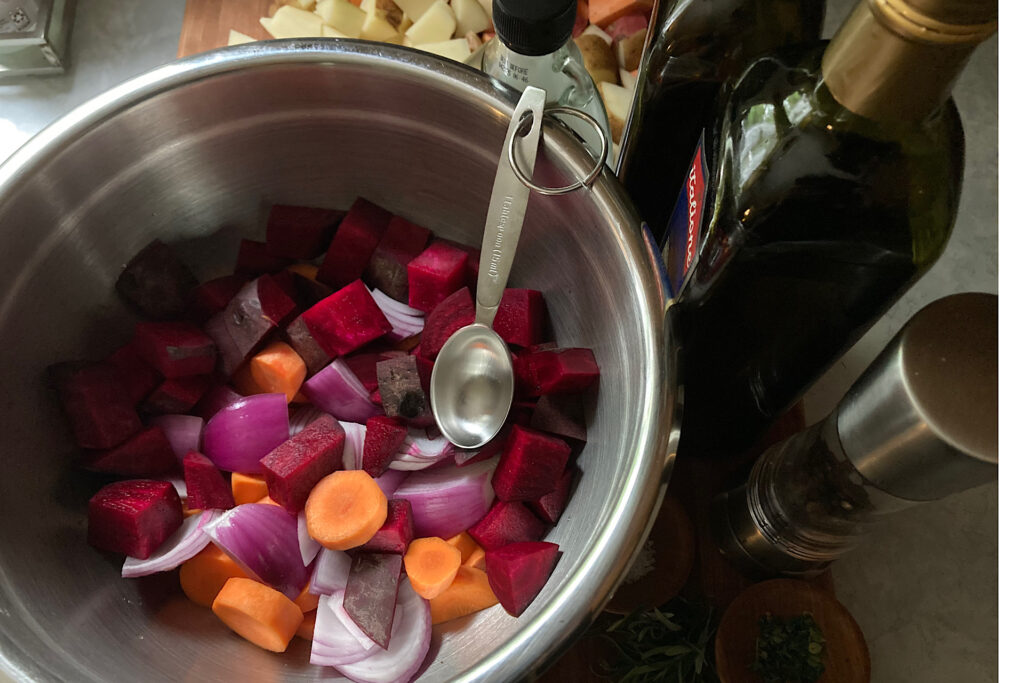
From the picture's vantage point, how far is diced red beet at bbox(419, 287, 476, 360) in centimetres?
94

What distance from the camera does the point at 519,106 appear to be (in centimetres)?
78

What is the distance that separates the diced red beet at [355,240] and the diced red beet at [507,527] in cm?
38

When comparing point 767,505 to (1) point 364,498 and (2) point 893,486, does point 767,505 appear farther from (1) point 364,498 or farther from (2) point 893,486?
(1) point 364,498

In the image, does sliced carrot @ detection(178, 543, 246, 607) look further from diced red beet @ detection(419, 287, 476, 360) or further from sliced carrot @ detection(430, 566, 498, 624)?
diced red beet @ detection(419, 287, 476, 360)

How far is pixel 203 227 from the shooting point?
39.3 inches

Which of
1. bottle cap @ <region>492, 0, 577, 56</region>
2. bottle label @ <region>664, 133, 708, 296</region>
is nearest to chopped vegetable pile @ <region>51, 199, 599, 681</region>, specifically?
bottle label @ <region>664, 133, 708, 296</region>

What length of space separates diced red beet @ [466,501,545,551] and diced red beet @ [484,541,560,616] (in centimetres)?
5

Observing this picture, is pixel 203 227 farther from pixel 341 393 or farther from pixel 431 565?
pixel 431 565

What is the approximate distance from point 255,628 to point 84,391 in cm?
34

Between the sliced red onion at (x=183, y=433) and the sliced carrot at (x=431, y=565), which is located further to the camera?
the sliced red onion at (x=183, y=433)

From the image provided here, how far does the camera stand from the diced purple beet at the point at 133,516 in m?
0.82

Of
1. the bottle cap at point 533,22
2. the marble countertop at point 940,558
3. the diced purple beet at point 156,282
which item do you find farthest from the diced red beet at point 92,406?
the marble countertop at point 940,558

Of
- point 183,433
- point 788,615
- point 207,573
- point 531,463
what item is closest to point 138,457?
point 183,433

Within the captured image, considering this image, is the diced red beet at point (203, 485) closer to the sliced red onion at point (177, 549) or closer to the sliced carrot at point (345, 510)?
the sliced red onion at point (177, 549)
